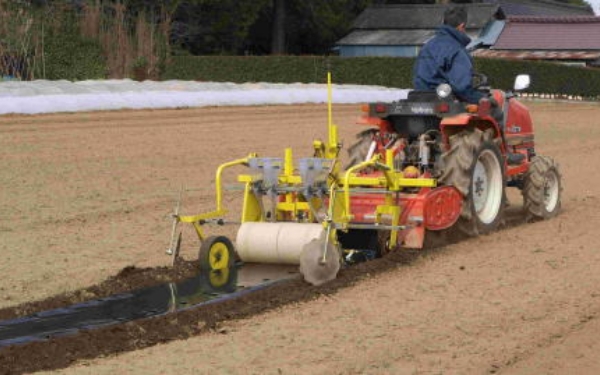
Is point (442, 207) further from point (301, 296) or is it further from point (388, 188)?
point (301, 296)

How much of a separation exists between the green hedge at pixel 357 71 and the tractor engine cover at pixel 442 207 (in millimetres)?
30172

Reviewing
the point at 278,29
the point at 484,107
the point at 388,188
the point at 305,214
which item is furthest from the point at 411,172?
the point at 278,29

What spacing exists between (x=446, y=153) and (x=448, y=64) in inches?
30.2

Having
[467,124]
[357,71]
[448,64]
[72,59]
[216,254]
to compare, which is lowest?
[216,254]

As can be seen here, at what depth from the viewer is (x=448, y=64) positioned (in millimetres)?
9922

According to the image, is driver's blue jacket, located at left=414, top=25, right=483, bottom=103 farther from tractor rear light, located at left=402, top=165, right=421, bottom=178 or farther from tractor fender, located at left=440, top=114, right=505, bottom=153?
tractor rear light, located at left=402, top=165, right=421, bottom=178

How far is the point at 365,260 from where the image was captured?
29.4 ft

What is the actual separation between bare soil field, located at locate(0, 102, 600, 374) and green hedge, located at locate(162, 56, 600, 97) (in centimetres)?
2557

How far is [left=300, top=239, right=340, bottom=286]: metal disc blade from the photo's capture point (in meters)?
7.97

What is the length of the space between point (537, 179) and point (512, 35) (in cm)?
4287

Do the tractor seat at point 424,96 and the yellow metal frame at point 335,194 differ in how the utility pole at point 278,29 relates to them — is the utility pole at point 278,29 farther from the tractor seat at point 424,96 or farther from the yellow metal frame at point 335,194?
the yellow metal frame at point 335,194

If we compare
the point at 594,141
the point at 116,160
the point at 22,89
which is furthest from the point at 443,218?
the point at 22,89

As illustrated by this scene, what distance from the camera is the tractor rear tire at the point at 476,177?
31.5ft

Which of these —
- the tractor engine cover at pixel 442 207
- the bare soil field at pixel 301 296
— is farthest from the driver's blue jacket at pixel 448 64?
the bare soil field at pixel 301 296
